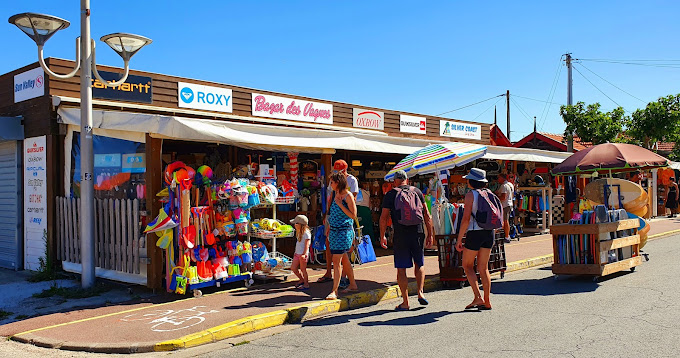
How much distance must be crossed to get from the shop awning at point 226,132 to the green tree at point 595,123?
18193mm

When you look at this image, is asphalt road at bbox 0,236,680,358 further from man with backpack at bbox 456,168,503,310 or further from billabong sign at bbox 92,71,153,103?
Result: billabong sign at bbox 92,71,153,103

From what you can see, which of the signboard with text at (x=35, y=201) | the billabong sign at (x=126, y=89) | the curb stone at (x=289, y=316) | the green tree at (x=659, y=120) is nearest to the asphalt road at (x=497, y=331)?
the curb stone at (x=289, y=316)

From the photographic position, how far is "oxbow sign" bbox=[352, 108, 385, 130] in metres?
16.9

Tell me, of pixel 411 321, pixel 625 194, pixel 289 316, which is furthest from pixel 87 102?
pixel 625 194

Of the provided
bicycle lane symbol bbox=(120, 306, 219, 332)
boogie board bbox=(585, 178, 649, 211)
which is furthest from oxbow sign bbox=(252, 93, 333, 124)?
bicycle lane symbol bbox=(120, 306, 219, 332)

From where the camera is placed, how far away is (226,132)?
8.27 metres

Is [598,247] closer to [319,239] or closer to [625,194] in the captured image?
[625,194]

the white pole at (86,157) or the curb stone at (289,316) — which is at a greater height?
the white pole at (86,157)

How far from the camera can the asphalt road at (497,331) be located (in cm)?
550

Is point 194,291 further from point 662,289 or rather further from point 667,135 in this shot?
point 667,135

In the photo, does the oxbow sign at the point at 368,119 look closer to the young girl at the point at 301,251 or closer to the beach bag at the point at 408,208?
the young girl at the point at 301,251

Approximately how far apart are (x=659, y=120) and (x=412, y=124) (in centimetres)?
1255

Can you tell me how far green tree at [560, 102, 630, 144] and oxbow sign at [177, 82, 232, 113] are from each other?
18701 millimetres

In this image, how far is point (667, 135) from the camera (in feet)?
81.5
